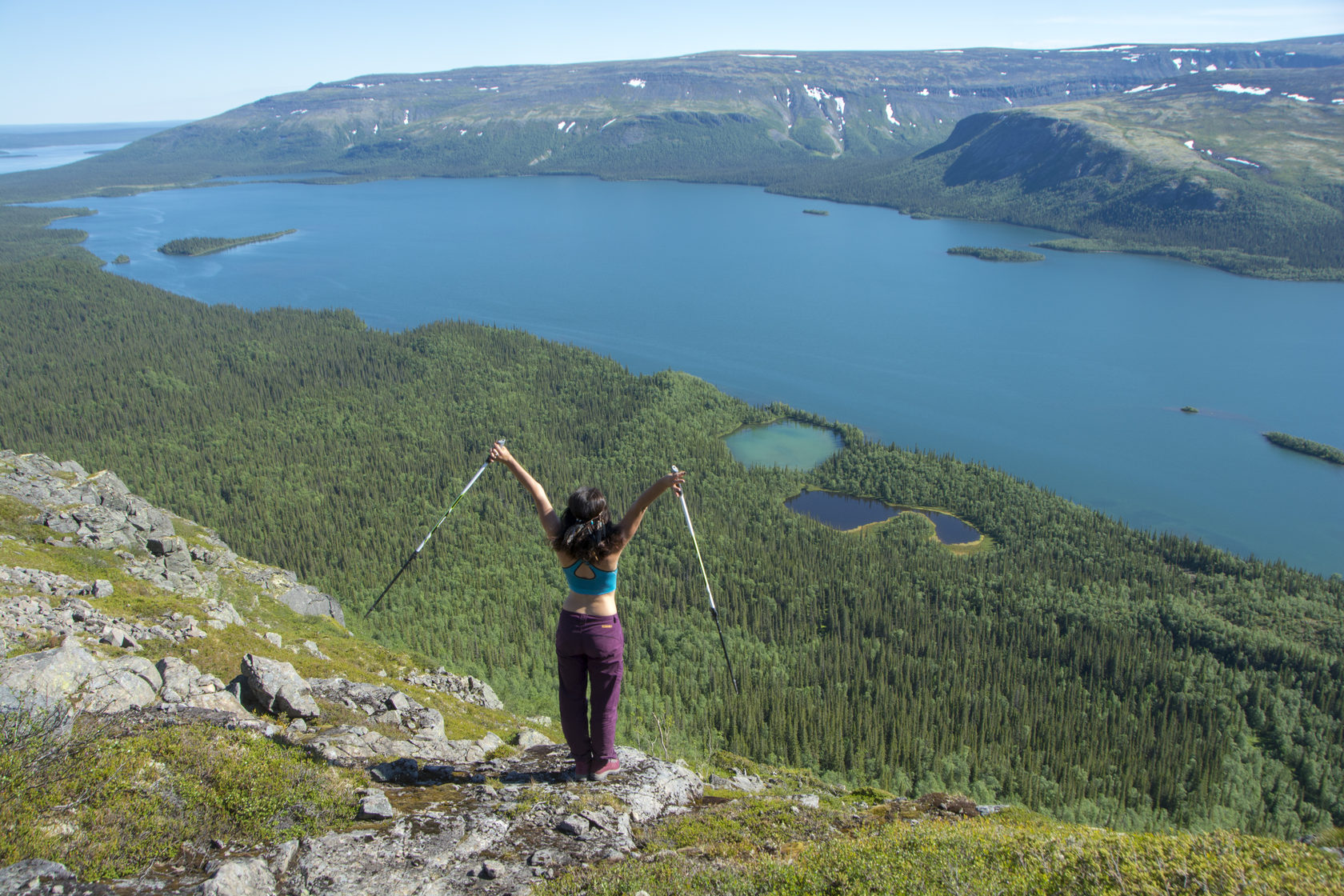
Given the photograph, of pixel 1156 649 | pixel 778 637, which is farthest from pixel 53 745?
pixel 1156 649

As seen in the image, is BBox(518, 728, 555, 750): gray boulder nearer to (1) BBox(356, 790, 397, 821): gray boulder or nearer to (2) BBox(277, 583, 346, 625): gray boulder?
(1) BBox(356, 790, 397, 821): gray boulder

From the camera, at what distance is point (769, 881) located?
711 cm

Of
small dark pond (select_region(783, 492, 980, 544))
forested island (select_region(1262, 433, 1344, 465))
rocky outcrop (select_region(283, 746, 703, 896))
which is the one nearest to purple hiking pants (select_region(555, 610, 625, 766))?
rocky outcrop (select_region(283, 746, 703, 896))

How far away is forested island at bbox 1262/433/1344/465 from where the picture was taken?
7362 cm

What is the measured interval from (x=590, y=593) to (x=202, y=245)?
188596 millimetres

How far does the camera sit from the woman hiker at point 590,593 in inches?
305

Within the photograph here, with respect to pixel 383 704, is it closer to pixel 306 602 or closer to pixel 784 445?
pixel 306 602

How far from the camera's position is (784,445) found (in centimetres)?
7744

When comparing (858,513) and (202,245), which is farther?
(202,245)

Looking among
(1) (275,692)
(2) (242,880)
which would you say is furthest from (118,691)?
(2) (242,880)

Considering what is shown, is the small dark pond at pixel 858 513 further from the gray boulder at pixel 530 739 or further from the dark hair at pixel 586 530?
the dark hair at pixel 586 530

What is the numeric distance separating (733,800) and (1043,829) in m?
3.46

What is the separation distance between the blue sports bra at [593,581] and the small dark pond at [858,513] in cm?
5586

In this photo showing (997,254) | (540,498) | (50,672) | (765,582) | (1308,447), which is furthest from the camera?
(997,254)
